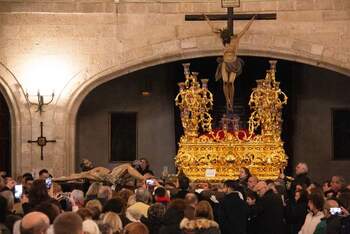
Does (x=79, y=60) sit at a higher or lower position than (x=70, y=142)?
higher

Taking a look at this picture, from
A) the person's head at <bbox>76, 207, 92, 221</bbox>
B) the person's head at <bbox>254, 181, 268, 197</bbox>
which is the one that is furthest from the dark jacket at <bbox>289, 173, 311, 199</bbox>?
the person's head at <bbox>76, 207, 92, 221</bbox>

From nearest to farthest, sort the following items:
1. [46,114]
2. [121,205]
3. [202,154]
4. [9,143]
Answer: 1. [121,205]
2. [202,154]
3. [46,114]
4. [9,143]

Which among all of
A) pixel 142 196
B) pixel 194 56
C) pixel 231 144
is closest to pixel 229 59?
pixel 231 144

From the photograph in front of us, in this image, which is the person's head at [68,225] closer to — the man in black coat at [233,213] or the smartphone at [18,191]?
the man in black coat at [233,213]

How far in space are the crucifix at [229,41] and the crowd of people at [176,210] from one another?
3.89m

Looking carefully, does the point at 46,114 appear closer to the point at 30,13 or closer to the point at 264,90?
the point at 30,13

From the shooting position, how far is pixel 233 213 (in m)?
12.2

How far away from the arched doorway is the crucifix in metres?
5.88

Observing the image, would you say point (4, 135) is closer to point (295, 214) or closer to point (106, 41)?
point (106, 41)

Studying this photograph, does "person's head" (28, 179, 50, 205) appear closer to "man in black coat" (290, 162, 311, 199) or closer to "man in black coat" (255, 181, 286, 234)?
"man in black coat" (255, 181, 286, 234)

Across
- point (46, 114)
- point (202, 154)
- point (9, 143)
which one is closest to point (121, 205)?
point (202, 154)

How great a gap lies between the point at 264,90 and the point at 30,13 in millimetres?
5622

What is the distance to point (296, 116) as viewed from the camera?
23.1 meters

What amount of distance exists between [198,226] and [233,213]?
2.83m
